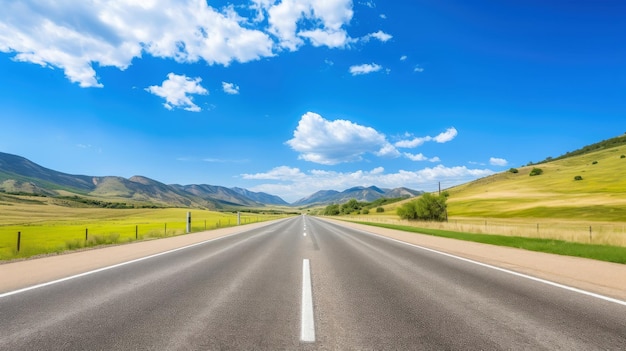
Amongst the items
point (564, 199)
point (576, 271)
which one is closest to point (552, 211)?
point (564, 199)

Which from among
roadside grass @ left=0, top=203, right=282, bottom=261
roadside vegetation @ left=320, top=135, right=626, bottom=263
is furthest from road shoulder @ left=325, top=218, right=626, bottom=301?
roadside grass @ left=0, top=203, right=282, bottom=261

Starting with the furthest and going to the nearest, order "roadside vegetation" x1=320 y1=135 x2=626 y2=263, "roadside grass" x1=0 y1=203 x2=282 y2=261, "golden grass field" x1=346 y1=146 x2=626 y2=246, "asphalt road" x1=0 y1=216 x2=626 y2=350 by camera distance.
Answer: "golden grass field" x1=346 y1=146 x2=626 y2=246 < "roadside vegetation" x1=320 y1=135 x2=626 y2=263 < "roadside grass" x1=0 y1=203 x2=282 y2=261 < "asphalt road" x1=0 y1=216 x2=626 y2=350

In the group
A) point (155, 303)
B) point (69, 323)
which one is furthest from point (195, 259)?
point (69, 323)

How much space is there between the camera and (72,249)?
15016 millimetres

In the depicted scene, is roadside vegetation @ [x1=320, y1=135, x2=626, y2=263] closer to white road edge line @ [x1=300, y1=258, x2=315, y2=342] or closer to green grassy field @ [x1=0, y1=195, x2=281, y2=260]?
white road edge line @ [x1=300, y1=258, x2=315, y2=342]

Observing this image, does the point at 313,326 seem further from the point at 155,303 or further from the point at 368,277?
the point at 368,277

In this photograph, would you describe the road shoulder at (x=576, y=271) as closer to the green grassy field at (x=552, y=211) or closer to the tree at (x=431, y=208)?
the green grassy field at (x=552, y=211)

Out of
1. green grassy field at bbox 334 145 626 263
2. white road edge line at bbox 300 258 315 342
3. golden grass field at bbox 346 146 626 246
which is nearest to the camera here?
white road edge line at bbox 300 258 315 342

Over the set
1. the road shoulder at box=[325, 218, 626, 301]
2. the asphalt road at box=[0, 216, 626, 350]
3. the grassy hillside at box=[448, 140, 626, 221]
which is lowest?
the road shoulder at box=[325, 218, 626, 301]

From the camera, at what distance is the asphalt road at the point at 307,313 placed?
3740 mm

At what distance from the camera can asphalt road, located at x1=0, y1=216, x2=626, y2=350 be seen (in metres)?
3.74

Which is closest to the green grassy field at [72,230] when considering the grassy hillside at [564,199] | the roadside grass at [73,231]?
the roadside grass at [73,231]

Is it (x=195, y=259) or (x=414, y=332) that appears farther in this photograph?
(x=195, y=259)

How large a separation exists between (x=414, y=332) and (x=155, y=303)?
Answer: 4.02 m
